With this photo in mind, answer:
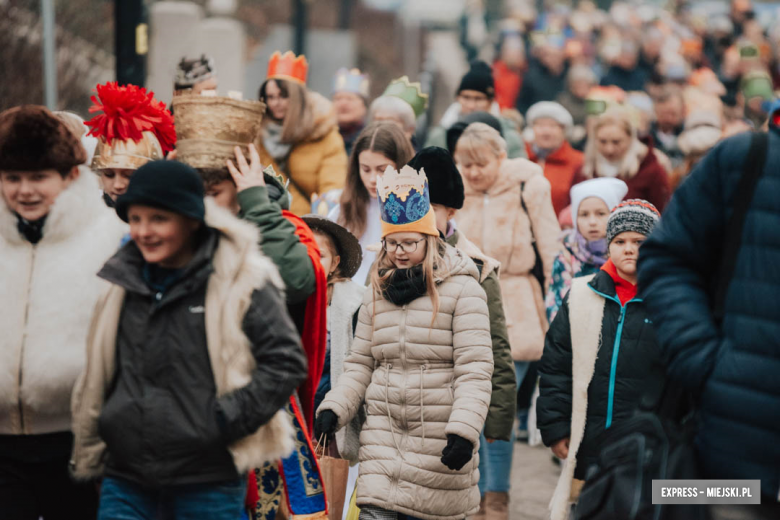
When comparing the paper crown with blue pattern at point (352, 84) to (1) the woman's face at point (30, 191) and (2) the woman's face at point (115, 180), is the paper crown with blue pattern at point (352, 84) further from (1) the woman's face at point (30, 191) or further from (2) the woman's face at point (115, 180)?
(1) the woman's face at point (30, 191)

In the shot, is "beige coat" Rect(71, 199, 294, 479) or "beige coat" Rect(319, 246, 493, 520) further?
"beige coat" Rect(319, 246, 493, 520)

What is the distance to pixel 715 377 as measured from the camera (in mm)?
3762

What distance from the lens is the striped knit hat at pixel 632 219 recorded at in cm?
621

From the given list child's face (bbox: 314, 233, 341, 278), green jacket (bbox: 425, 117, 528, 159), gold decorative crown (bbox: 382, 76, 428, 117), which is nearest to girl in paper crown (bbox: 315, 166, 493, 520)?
child's face (bbox: 314, 233, 341, 278)

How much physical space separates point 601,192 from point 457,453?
3.16 metres

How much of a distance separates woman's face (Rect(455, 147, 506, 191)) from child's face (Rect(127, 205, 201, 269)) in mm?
3889

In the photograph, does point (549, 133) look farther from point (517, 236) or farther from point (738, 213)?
point (738, 213)

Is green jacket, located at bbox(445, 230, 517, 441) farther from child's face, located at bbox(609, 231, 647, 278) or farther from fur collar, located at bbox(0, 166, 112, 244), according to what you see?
fur collar, located at bbox(0, 166, 112, 244)

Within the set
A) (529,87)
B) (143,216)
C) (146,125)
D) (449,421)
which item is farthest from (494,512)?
(529,87)

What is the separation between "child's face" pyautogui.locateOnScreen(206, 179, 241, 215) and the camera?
5047 mm

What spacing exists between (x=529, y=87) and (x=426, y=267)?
41.0 feet

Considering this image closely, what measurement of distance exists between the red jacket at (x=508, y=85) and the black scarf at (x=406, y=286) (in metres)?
Answer: 13.5

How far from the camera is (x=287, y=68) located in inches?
345

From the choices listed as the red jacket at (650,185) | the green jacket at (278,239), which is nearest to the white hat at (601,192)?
the red jacket at (650,185)
